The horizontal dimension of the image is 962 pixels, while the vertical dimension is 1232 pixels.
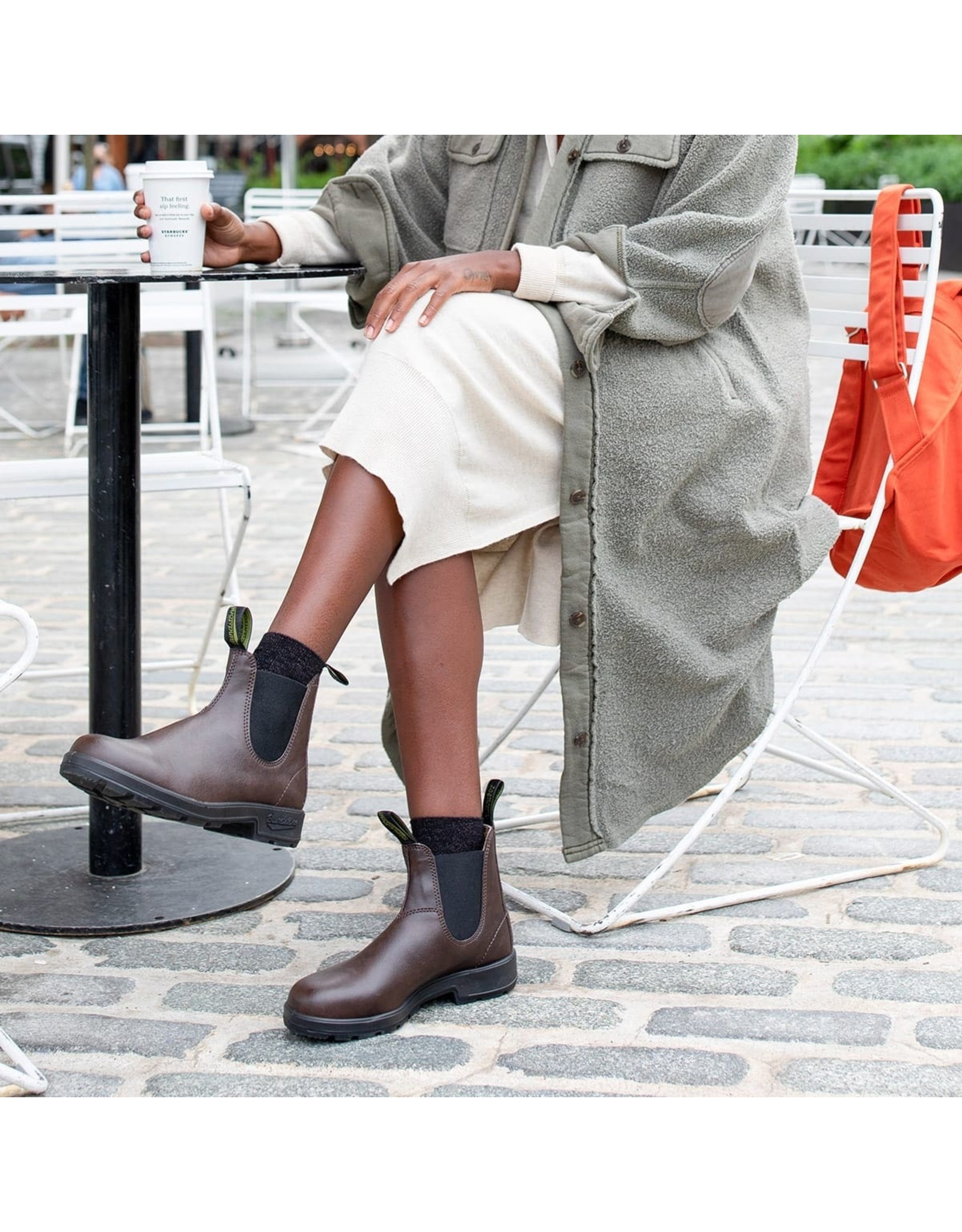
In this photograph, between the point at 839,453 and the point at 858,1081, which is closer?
the point at 858,1081

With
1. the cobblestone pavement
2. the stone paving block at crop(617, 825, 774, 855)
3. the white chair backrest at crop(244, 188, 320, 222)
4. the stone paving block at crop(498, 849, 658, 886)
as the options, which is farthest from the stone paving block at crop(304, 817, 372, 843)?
the white chair backrest at crop(244, 188, 320, 222)

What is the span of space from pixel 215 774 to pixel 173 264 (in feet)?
2.77

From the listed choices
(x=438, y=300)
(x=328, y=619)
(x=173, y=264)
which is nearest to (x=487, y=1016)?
(x=328, y=619)

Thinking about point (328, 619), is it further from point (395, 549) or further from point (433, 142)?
point (433, 142)

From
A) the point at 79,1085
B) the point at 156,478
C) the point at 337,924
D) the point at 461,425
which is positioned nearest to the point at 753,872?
the point at 337,924

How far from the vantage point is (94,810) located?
269 cm

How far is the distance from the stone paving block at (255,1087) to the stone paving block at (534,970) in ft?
1.35

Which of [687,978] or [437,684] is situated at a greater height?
[437,684]

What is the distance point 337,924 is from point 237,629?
660 millimetres

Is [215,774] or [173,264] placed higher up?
[173,264]

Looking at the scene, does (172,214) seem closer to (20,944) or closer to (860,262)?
(20,944)

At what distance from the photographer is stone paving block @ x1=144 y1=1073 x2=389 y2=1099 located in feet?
6.53

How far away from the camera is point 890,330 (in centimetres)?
269

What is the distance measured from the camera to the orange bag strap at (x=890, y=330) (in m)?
2.67
